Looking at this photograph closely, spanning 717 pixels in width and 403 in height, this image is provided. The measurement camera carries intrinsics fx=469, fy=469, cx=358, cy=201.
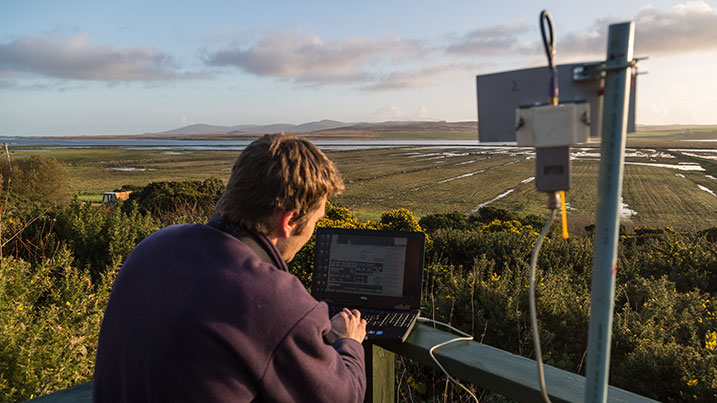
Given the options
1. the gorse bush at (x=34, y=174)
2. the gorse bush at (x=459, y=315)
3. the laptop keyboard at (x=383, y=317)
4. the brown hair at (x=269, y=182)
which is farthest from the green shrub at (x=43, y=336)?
the gorse bush at (x=34, y=174)

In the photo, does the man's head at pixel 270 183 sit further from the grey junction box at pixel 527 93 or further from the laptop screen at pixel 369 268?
the laptop screen at pixel 369 268

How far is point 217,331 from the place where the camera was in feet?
3.70

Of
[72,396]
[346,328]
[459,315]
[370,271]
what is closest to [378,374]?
[370,271]

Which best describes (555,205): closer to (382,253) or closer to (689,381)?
(382,253)

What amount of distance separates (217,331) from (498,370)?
0.96 meters

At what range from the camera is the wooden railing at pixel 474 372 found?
57.1 inches

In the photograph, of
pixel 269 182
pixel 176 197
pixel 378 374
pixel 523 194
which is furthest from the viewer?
pixel 523 194

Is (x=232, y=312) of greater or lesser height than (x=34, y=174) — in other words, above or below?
above

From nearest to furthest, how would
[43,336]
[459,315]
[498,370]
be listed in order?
[498,370] → [43,336] → [459,315]

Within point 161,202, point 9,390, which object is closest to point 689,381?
point 9,390

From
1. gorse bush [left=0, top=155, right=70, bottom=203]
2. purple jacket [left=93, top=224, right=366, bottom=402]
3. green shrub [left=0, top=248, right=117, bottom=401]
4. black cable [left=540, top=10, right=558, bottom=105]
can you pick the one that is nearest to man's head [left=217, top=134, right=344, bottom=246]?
purple jacket [left=93, top=224, right=366, bottom=402]

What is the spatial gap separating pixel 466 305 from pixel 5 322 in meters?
3.13

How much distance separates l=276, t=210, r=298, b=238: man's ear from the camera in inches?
53.8

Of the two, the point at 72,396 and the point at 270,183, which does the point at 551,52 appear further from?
the point at 72,396
